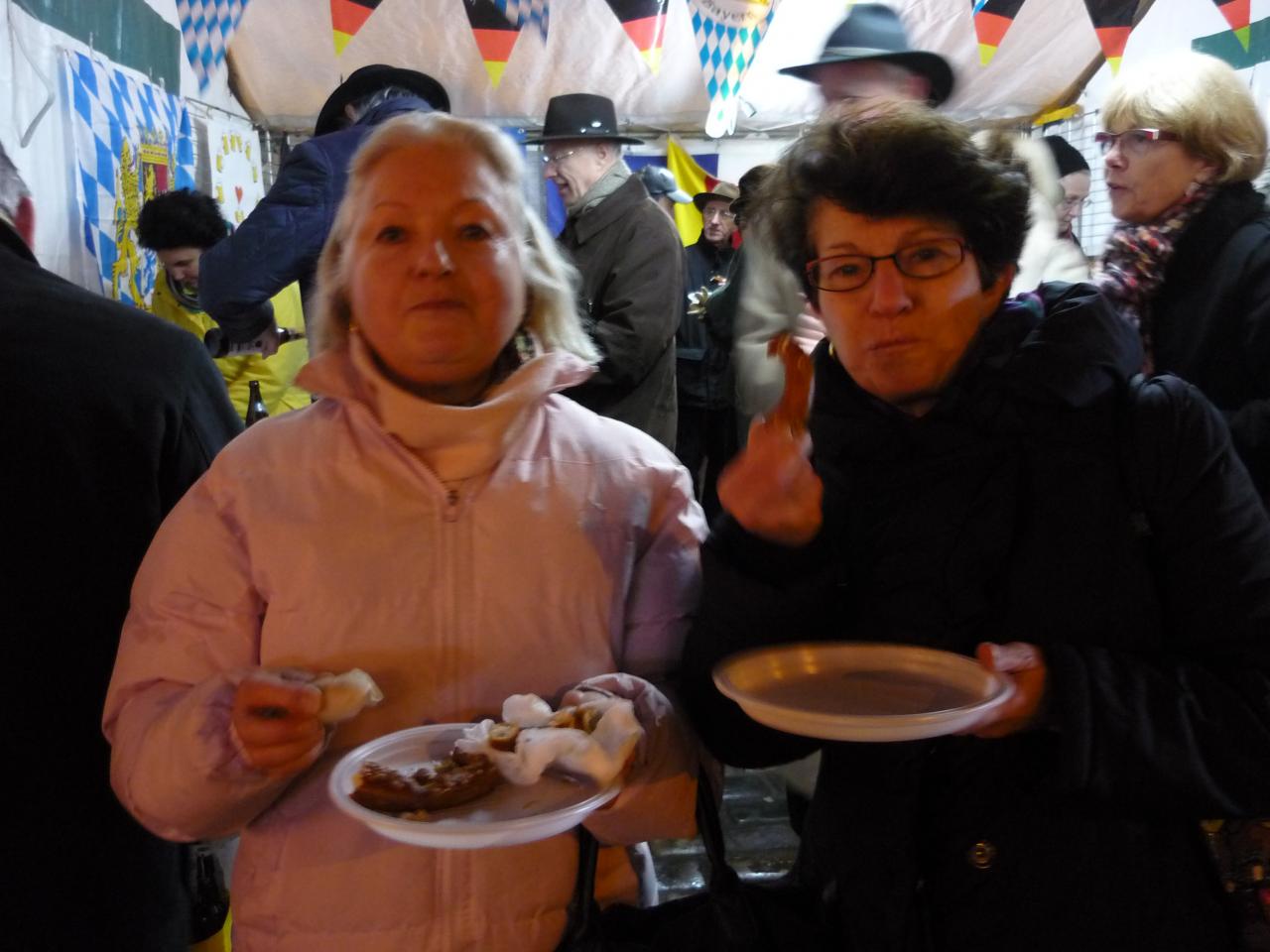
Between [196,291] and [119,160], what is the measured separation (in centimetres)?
55

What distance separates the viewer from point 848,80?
281 centimetres

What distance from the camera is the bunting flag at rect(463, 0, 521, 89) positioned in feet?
18.9

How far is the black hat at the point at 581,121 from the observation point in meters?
3.81

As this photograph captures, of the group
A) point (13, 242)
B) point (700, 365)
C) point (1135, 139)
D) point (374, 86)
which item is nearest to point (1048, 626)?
point (13, 242)

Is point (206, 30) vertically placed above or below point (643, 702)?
above

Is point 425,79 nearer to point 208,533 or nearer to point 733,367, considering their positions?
point 733,367

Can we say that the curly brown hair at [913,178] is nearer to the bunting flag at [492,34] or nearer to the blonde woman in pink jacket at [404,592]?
the blonde woman in pink jacket at [404,592]

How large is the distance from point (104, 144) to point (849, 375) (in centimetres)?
338

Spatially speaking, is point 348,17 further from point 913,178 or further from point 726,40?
point 913,178

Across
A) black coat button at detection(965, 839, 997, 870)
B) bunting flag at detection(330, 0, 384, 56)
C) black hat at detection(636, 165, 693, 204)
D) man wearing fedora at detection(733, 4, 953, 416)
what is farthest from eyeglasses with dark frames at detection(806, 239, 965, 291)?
bunting flag at detection(330, 0, 384, 56)

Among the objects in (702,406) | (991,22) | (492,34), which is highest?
(991,22)

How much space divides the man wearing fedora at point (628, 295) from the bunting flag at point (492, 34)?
2738mm

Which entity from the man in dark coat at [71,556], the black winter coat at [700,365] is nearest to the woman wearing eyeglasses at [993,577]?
the man in dark coat at [71,556]

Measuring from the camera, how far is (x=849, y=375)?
1.39m
